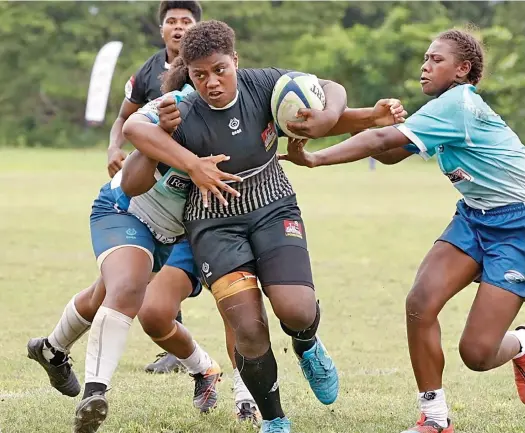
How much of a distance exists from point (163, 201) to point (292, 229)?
0.71 m

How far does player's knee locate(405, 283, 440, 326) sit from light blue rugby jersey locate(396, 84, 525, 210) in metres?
0.54

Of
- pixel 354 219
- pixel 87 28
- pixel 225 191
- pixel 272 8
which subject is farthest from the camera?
pixel 272 8

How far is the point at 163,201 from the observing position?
5305mm

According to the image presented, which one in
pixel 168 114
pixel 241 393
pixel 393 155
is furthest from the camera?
pixel 241 393

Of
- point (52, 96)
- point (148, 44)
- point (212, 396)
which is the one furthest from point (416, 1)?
point (212, 396)

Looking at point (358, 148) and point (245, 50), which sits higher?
point (358, 148)

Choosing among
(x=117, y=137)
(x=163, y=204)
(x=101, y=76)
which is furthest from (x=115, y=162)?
(x=101, y=76)

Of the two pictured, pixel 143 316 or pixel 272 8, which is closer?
pixel 143 316

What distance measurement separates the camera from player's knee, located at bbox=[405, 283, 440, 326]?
17.0 feet

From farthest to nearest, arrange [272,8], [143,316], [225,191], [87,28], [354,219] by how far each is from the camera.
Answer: [272,8], [87,28], [354,219], [143,316], [225,191]

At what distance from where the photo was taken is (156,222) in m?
5.35

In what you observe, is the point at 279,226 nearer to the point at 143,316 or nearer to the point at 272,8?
the point at 143,316

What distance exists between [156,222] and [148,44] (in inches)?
1941

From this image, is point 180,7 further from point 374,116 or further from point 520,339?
point 520,339
